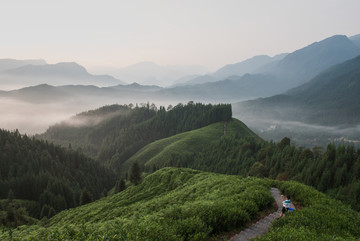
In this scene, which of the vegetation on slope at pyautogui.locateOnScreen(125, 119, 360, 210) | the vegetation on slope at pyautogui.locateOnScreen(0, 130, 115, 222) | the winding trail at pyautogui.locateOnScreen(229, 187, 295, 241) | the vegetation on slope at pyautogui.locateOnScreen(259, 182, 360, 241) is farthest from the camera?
the vegetation on slope at pyautogui.locateOnScreen(0, 130, 115, 222)

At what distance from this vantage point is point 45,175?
135125mm

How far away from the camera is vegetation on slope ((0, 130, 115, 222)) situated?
119625 mm

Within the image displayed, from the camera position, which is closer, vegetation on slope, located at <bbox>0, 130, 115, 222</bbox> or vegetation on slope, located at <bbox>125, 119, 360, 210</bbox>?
vegetation on slope, located at <bbox>125, 119, 360, 210</bbox>

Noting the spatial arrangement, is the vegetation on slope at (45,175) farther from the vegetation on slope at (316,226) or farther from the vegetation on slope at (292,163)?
the vegetation on slope at (316,226)

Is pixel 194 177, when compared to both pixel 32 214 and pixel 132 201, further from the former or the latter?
pixel 32 214

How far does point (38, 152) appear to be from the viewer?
526 feet

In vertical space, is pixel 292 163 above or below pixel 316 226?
below

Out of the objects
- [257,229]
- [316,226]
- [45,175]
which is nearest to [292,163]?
[316,226]

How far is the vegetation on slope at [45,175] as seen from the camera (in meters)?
120

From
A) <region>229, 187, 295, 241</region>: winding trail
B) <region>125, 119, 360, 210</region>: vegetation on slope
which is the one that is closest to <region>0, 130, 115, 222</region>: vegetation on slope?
<region>125, 119, 360, 210</region>: vegetation on slope

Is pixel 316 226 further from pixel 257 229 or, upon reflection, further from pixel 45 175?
pixel 45 175

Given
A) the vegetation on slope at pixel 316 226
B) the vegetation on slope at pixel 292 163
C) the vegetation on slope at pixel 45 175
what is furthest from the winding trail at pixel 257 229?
the vegetation on slope at pixel 45 175

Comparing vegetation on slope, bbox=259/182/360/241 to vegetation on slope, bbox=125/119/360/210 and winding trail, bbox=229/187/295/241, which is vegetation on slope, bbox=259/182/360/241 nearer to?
winding trail, bbox=229/187/295/241

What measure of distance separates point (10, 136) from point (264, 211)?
204 meters
